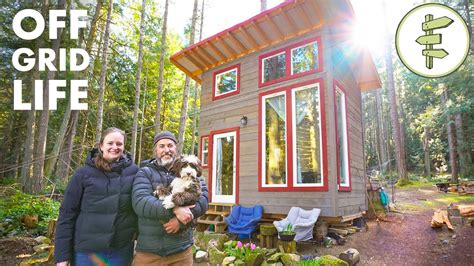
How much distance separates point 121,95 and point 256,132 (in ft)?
35.1

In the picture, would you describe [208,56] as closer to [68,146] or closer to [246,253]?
[246,253]

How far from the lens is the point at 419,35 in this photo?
4.04 metres

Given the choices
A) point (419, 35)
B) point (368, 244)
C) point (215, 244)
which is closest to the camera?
point (419, 35)

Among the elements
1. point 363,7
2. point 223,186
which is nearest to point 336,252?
point 223,186

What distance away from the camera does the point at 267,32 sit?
674 centimetres

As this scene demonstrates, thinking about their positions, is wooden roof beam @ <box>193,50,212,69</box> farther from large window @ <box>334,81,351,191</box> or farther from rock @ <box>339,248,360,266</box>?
rock @ <box>339,248,360,266</box>

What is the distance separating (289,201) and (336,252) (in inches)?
52.6

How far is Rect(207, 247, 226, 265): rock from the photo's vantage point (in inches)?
167

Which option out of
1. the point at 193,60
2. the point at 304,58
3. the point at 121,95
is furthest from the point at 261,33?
the point at 121,95

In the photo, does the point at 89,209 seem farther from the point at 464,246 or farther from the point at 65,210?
the point at 464,246

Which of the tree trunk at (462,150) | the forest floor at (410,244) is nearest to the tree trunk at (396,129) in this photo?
the tree trunk at (462,150)

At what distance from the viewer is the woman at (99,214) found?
1846mm

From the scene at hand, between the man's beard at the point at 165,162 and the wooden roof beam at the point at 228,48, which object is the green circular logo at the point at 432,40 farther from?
the wooden roof beam at the point at 228,48

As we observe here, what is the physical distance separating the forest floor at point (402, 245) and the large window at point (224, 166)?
8.30 feet
